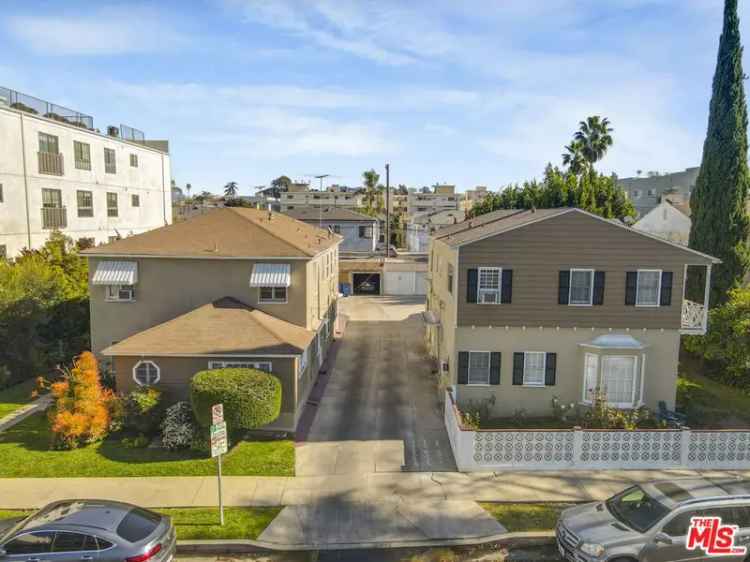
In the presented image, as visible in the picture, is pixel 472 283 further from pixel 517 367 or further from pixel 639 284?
pixel 639 284

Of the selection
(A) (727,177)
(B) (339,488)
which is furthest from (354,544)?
(A) (727,177)

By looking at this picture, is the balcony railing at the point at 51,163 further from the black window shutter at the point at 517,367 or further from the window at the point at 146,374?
the black window shutter at the point at 517,367

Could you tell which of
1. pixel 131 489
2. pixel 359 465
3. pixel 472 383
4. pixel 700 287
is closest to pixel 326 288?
pixel 472 383

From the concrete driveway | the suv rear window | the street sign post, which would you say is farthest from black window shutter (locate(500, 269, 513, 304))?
the suv rear window

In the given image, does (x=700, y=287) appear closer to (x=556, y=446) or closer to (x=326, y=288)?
(x=556, y=446)

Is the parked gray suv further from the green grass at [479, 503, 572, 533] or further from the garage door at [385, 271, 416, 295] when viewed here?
the garage door at [385, 271, 416, 295]

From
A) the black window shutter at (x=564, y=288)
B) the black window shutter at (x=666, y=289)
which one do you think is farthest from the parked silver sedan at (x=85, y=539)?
the black window shutter at (x=666, y=289)
